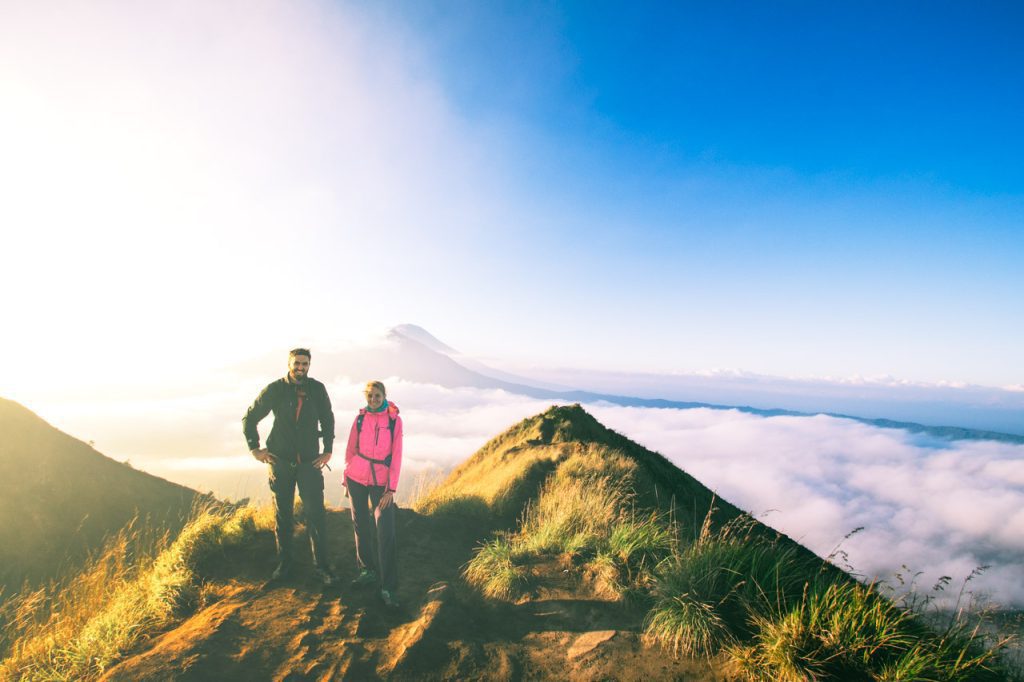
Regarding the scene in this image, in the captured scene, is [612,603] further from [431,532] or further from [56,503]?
[56,503]

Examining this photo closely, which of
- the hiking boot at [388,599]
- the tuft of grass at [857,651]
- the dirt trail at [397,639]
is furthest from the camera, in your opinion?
the hiking boot at [388,599]

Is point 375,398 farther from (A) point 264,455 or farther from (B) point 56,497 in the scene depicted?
(B) point 56,497

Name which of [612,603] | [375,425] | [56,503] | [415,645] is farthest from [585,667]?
[56,503]

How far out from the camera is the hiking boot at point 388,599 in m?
5.19

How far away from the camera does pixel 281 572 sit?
576 centimetres

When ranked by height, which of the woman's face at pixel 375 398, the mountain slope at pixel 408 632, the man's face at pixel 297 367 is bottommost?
the mountain slope at pixel 408 632

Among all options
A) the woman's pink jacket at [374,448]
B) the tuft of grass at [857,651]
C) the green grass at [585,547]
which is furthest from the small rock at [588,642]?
the woman's pink jacket at [374,448]

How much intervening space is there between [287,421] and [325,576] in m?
2.19

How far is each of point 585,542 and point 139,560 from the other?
716 centimetres

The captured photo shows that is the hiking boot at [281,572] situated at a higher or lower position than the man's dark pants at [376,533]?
lower

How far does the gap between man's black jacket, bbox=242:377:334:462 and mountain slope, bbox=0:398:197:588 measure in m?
17.2

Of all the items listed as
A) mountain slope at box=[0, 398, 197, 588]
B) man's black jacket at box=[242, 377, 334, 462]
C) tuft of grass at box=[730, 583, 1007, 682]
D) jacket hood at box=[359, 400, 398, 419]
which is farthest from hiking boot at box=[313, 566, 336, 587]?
mountain slope at box=[0, 398, 197, 588]

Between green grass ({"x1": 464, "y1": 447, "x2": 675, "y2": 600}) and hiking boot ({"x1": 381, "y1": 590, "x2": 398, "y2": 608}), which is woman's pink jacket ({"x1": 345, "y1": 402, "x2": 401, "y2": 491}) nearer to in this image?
hiking boot ({"x1": 381, "y1": 590, "x2": 398, "y2": 608})

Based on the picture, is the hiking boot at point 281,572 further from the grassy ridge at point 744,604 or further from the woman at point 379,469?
the grassy ridge at point 744,604
